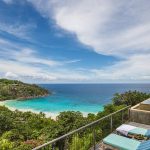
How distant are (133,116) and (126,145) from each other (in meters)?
4.75

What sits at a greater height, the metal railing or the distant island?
the metal railing

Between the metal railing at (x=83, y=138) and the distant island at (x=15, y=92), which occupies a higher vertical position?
the metal railing at (x=83, y=138)

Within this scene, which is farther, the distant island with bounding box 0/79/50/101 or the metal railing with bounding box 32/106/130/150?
the distant island with bounding box 0/79/50/101

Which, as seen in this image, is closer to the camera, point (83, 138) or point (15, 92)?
point (83, 138)

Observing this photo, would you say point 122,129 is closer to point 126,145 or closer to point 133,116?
point 126,145

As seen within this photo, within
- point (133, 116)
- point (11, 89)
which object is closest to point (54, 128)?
point (133, 116)

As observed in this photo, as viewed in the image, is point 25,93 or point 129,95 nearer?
point 129,95

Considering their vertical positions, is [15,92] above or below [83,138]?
below

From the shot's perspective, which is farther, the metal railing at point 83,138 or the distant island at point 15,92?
the distant island at point 15,92

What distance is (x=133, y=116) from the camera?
A: 32.2 feet

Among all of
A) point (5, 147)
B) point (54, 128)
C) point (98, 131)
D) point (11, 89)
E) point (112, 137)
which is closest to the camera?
point (112, 137)

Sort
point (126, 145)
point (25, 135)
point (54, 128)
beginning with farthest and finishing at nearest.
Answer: point (25, 135), point (54, 128), point (126, 145)

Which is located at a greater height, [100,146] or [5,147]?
[100,146]

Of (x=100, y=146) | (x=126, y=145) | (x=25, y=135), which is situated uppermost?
(x=126, y=145)
